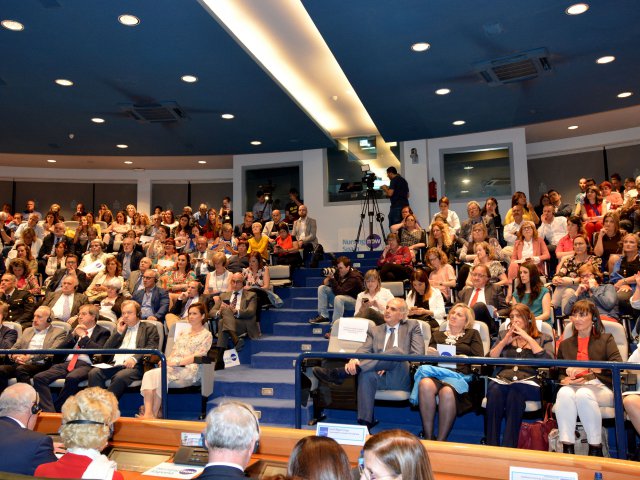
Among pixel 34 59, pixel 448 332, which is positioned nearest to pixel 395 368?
pixel 448 332

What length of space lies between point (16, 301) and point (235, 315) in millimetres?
2877

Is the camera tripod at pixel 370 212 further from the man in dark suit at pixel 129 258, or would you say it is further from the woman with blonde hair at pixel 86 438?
the woman with blonde hair at pixel 86 438

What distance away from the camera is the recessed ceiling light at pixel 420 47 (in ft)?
20.3

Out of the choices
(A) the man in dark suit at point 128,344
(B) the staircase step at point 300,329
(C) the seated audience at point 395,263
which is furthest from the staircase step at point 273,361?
(C) the seated audience at point 395,263

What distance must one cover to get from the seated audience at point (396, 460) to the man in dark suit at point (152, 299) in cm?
531

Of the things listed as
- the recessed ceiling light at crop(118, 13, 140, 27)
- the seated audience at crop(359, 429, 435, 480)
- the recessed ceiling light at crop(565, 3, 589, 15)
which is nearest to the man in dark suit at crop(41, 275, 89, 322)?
the recessed ceiling light at crop(118, 13, 140, 27)

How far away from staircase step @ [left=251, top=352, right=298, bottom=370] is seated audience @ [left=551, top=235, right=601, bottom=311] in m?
2.78

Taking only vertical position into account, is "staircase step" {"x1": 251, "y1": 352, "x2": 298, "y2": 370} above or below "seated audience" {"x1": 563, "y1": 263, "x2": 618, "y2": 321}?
below

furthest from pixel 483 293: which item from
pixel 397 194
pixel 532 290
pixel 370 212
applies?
pixel 370 212

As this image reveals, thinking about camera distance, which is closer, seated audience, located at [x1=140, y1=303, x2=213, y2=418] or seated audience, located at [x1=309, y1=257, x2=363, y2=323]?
seated audience, located at [x1=140, y1=303, x2=213, y2=418]

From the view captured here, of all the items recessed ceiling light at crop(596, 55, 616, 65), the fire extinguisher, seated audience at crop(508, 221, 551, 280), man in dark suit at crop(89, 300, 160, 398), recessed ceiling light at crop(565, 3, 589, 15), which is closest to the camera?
man in dark suit at crop(89, 300, 160, 398)

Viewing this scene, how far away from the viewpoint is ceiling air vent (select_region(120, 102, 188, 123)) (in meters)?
8.07

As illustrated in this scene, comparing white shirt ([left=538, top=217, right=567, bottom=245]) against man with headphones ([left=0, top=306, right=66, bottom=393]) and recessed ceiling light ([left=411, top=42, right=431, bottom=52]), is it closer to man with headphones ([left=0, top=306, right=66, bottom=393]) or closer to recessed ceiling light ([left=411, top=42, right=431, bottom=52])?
recessed ceiling light ([left=411, top=42, right=431, bottom=52])

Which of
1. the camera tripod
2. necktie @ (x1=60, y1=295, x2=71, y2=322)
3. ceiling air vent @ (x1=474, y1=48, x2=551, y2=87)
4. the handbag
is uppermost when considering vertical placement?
ceiling air vent @ (x1=474, y1=48, x2=551, y2=87)
